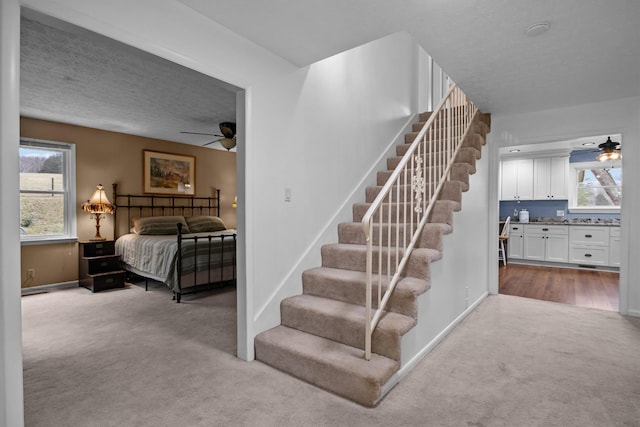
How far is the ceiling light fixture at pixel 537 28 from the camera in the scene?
2.12 metres

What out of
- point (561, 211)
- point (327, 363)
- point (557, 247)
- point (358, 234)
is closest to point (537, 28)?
point (358, 234)

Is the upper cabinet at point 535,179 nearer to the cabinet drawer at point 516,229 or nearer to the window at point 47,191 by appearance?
the cabinet drawer at point 516,229

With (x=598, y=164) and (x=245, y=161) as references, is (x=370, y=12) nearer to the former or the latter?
(x=245, y=161)

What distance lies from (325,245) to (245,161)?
3.85ft

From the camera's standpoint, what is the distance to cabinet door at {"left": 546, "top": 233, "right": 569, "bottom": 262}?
6.13m

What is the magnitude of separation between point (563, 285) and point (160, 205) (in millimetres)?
6798

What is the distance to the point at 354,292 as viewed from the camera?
99.6 inches

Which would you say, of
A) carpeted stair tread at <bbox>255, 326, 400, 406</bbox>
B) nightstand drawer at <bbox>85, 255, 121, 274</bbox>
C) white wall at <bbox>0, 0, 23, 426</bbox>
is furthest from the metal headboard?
white wall at <bbox>0, 0, 23, 426</bbox>

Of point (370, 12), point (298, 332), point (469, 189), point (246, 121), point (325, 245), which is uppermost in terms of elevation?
point (370, 12)

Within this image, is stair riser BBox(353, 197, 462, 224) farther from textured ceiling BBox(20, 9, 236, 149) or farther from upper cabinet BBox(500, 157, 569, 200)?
upper cabinet BBox(500, 157, 569, 200)

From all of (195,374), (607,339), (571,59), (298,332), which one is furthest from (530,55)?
(195,374)

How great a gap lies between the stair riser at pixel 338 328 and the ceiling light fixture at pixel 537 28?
2200 mm

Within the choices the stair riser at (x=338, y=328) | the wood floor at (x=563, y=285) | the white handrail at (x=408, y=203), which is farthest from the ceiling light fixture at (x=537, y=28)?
the wood floor at (x=563, y=285)

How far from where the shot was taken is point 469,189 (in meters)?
3.42
